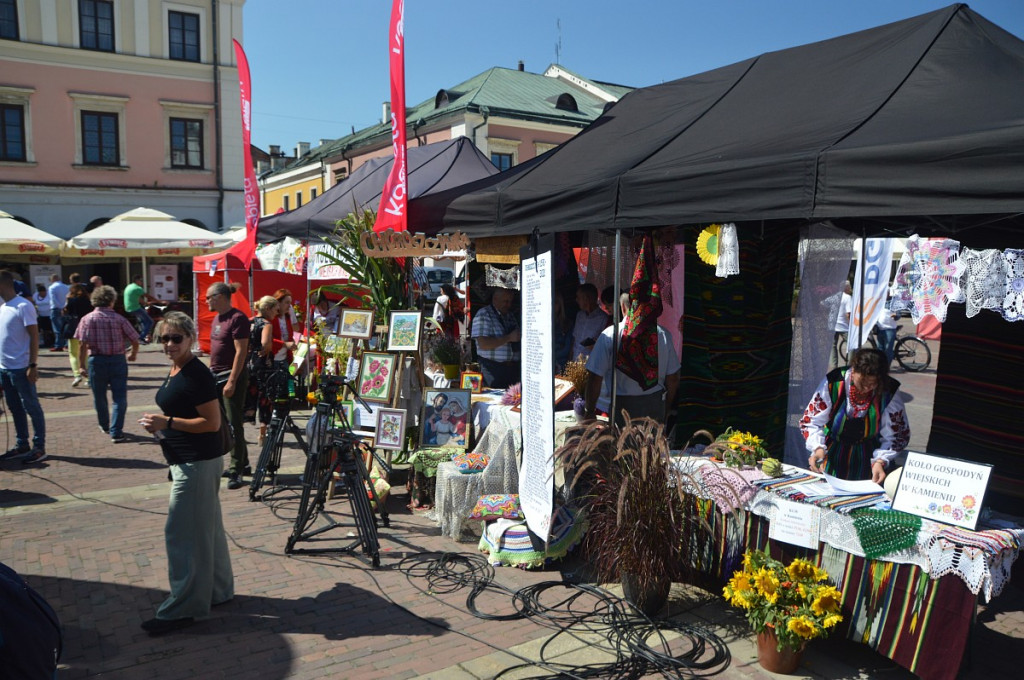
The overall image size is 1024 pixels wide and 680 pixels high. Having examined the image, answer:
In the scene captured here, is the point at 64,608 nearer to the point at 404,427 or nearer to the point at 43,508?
the point at 43,508

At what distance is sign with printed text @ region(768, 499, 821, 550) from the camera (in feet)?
13.0

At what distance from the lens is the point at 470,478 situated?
5.84 meters

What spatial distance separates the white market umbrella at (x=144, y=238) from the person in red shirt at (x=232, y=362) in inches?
470

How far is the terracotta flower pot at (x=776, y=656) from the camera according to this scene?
377 centimetres

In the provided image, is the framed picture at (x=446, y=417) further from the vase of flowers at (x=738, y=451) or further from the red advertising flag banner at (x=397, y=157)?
the vase of flowers at (x=738, y=451)

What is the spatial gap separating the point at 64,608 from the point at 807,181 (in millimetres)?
5071

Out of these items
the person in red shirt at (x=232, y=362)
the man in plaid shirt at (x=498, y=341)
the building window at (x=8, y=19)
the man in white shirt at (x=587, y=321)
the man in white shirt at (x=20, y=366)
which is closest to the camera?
the person in red shirt at (x=232, y=362)

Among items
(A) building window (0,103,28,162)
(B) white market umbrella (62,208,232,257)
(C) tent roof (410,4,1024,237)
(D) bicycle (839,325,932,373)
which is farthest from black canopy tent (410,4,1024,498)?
(A) building window (0,103,28,162)

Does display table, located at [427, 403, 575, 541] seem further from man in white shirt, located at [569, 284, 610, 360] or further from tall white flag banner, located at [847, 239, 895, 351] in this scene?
tall white flag banner, located at [847, 239, 895, 351]

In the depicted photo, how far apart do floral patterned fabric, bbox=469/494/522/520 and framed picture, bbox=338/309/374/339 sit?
2060 millimetres

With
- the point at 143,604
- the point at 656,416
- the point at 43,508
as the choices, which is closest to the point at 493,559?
the point at 656,416

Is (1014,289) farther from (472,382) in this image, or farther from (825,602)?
(472,382)

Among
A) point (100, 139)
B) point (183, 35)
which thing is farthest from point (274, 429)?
point (183, 35)

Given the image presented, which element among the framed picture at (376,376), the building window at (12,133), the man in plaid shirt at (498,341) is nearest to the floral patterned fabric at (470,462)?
the framed picture at (376,376)
